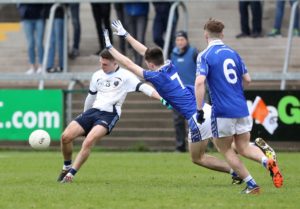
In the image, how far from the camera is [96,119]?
47.3 feet

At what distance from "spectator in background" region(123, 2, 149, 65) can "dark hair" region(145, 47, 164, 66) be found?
9.43m

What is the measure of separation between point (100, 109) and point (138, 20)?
8504 millimetres

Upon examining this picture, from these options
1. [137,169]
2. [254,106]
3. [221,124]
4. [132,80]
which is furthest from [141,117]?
[221,124]

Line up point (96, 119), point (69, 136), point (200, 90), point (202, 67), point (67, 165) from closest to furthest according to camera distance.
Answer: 1. point (200, 90)
2. point (202, 67)
3. point (69, 136)
4. point (67, 165)
5. point (96, 119)


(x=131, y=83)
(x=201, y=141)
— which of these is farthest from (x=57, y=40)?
(x=201, y=141)

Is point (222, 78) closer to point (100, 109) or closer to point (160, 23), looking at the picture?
point (100, 109)

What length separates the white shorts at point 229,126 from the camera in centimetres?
1192

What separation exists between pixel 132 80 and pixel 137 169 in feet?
6.71

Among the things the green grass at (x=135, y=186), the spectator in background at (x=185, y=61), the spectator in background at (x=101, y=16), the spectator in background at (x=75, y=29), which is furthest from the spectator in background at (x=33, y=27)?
the green grass at (x=135, y=186)

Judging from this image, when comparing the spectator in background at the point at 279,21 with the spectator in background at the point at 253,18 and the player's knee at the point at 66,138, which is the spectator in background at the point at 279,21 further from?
the player's knee at the point at 66,138

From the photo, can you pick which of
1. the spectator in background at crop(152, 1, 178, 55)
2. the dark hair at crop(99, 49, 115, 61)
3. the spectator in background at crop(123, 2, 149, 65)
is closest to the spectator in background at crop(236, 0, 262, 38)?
the spectator in background at crop(152, 1, 178, 55)

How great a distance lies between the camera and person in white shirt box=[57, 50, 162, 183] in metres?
14.1

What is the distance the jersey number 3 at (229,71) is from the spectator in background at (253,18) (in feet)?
35.0

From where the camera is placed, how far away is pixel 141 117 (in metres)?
21.9
